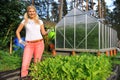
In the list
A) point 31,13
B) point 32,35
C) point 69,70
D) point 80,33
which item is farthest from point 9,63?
point 80,33

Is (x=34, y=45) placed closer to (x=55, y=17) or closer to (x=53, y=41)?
(x=53, y=41)

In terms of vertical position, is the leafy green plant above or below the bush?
below

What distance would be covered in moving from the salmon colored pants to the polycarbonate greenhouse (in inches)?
429

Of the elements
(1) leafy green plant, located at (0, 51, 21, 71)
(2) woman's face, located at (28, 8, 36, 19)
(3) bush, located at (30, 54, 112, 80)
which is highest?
(2) woman's face, located at (28, 8, 36, 19)

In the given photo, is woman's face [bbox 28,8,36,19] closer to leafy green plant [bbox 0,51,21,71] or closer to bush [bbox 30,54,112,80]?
bush [bbox 30,54,112,80]

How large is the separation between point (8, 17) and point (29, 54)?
26.4 ft

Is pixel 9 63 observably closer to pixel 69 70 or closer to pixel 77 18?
pixel 69 70

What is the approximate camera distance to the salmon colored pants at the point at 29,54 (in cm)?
488

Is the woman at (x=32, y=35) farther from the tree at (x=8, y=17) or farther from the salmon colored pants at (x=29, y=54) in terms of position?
the tree at (x=8, y=17)

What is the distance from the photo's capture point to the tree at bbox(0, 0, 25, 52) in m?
12.4

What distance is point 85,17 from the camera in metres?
17.2

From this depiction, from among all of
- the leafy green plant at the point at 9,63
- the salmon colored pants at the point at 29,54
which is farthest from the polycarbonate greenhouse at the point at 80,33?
the salmon colored pants at the point at 29,54

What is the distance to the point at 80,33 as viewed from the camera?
1748cm

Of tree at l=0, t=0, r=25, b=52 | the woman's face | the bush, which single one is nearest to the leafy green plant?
the woman's face
